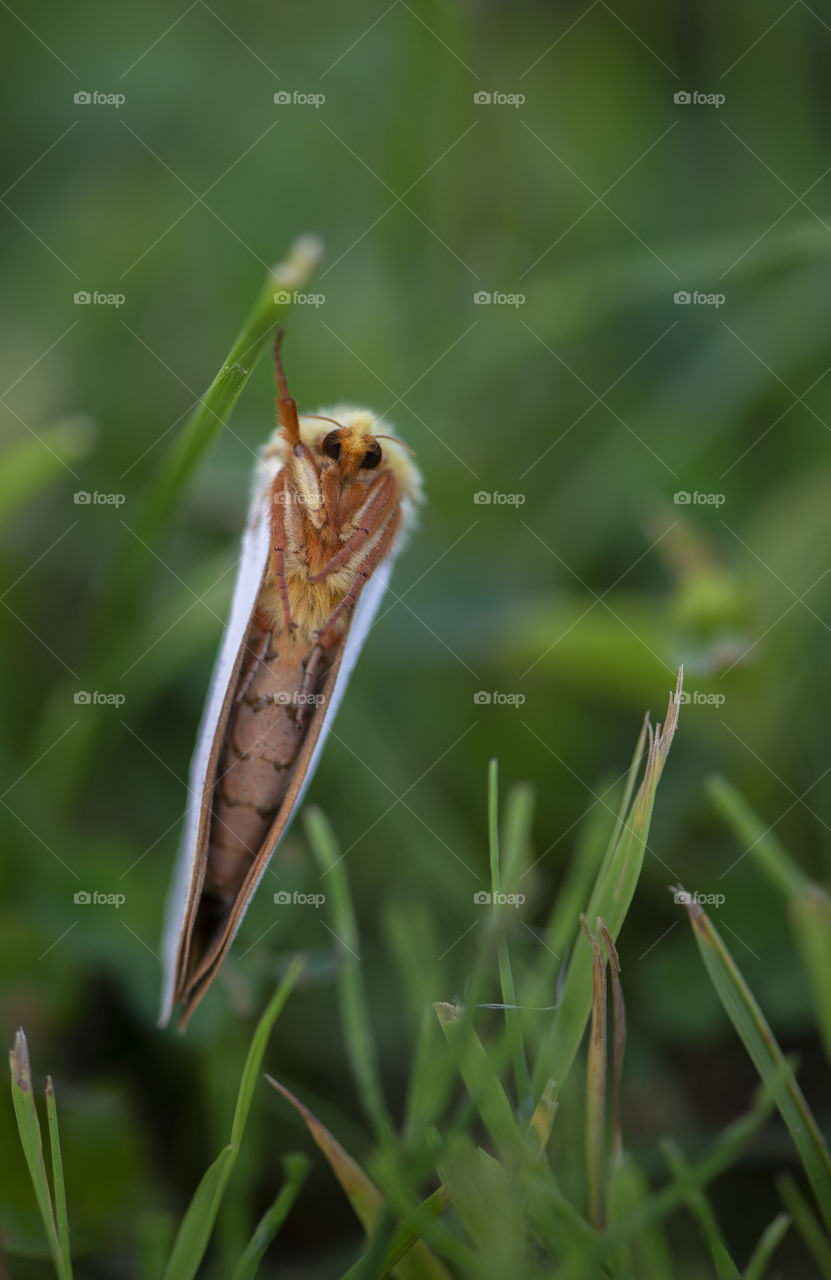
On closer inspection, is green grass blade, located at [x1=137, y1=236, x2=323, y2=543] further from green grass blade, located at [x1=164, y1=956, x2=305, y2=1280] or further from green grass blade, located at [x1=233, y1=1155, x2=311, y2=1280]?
green grass blade, located at [x1=233, y1=1155, x2=311, y2=1280]

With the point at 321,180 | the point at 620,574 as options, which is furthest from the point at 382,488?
the point at 321,180

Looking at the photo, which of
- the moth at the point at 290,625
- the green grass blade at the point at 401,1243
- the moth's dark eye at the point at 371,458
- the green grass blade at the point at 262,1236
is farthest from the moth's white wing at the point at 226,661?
the green grass blade at the point at 401,1243

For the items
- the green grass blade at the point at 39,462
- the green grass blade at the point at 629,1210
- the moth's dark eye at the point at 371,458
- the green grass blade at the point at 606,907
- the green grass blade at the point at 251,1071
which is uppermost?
the moth's dark eye at the point at 371,458

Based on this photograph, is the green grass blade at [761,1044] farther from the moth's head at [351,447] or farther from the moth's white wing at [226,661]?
the moth's head at [351,447]

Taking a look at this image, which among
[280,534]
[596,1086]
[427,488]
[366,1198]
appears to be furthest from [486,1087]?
[427,488]

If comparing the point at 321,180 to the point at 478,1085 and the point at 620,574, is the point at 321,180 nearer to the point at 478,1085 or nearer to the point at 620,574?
the point at 620,574

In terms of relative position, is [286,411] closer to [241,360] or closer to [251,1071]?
[241,360]
